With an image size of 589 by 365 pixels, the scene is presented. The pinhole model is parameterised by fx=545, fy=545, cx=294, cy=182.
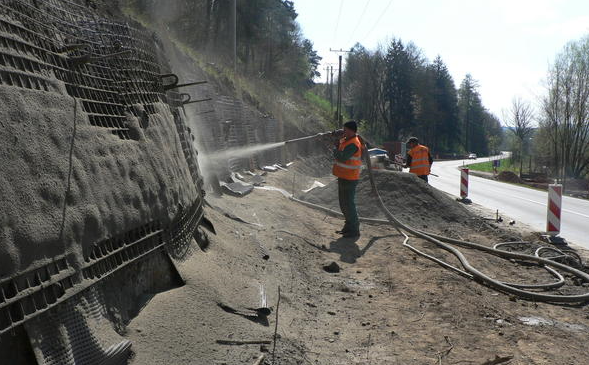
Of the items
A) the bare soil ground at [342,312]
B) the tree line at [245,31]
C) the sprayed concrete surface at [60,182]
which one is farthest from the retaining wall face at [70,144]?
the tree line at [245,31]

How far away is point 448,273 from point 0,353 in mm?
5668

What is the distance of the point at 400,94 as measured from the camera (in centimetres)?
Result: 7606

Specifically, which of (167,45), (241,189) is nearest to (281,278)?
(241,189)

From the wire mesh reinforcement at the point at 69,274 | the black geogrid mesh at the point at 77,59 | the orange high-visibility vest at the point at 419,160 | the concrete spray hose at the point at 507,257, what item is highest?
the black geogrid mesh at the point at 77,59

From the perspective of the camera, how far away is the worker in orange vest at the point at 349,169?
28.8 ft

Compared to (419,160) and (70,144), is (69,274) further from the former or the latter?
(419,160)

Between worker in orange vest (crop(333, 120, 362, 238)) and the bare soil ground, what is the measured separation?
854 mm

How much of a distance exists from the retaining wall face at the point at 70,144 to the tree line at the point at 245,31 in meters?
15.6

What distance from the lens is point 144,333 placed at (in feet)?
11.2

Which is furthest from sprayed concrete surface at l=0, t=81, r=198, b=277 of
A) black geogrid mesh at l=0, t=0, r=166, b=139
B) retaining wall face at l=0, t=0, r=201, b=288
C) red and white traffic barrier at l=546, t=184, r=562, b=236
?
red and white traffic barrier at l=546, t=184, r=562, b=236

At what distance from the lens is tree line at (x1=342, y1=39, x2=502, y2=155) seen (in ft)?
249

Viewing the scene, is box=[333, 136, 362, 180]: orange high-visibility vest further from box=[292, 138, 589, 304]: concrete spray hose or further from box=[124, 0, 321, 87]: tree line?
box=[124, 0, 321, 87]: tree line

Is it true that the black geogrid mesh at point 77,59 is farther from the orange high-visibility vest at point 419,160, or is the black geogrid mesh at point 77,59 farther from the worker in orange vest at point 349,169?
the orange high-visibility vest at point 419,160

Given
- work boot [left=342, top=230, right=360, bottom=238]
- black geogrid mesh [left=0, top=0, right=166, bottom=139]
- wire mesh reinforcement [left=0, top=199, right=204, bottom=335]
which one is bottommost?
work boot [left=342, top=230, right=360, bottom=238]
